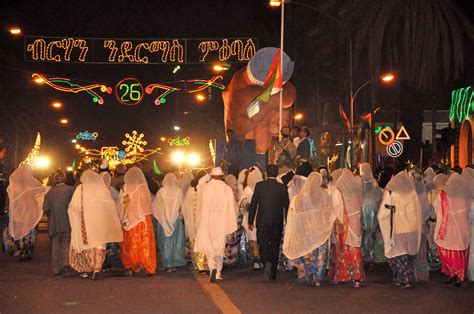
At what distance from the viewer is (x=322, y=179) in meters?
13.9

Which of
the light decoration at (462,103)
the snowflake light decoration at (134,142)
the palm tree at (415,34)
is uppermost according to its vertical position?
the palm tree at (415,34)

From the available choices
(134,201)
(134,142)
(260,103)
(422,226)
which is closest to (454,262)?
(422,226)

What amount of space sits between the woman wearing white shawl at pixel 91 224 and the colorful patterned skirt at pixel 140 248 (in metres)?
0.29

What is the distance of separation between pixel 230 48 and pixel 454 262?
53.9 feet

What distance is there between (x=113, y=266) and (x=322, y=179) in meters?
4.96

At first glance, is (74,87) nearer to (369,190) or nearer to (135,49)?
(135,49)

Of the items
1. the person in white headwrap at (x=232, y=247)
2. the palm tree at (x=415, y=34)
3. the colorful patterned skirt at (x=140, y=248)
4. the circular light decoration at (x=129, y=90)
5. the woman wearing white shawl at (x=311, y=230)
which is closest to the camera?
the woman wearing white shawl at (x=311, y=230)

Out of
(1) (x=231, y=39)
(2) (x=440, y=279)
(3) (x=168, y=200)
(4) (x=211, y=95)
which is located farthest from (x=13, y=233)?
(4) (x=211, y=95)

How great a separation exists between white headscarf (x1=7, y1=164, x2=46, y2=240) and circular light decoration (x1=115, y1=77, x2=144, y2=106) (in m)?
10.5

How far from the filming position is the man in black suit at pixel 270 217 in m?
13.9

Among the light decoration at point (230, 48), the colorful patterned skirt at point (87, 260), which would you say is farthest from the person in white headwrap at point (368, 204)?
the light decoration at point (230, 48)

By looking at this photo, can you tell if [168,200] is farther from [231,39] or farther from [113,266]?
[231,39]

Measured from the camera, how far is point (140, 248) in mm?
14570

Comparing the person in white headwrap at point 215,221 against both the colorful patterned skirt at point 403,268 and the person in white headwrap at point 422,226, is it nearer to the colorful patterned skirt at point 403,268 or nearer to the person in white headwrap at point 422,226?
the colorful patterned skirt at point 403,268
